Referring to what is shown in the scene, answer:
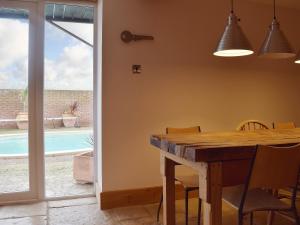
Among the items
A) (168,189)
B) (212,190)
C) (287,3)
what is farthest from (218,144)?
(287,3)

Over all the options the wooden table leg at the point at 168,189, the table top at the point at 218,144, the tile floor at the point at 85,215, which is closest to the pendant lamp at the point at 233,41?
the table top at the point at 218,144

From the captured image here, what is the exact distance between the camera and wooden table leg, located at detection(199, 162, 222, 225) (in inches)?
72.2

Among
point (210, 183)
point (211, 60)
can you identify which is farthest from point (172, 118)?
point (210, 183)

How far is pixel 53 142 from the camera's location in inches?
129

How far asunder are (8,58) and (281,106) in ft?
10.4

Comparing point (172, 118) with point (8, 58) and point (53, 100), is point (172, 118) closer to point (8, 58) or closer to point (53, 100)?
point (53, 100)

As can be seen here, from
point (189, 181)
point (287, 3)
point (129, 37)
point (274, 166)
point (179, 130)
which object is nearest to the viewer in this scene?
point (274, 166)

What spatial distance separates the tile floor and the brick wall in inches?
32.3

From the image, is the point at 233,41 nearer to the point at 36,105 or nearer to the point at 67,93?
the point at 67,93

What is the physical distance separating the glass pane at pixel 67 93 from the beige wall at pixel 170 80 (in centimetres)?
44

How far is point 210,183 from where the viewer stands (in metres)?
1.84

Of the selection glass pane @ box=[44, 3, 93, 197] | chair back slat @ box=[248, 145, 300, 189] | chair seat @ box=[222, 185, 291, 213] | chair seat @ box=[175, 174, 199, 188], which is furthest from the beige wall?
chair back slat @ box=[248, 145, 300, 189]

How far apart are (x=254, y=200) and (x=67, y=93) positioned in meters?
2.15

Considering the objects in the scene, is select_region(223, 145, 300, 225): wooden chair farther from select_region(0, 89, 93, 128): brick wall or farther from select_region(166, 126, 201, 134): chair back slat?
select_region(0, 89, 93, 128): brick wall
